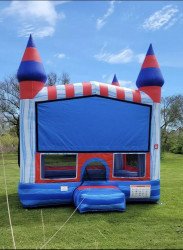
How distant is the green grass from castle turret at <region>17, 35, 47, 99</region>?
2.38m

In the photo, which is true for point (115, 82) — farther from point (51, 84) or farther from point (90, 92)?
point (51, 84)

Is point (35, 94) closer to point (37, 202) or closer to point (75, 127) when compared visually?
point (75, 127)

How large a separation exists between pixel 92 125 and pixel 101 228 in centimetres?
247

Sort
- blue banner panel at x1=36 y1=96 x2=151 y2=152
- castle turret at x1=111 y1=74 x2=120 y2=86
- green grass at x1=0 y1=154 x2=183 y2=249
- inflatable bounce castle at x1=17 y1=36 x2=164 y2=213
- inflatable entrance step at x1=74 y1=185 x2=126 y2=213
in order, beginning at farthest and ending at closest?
castle turret at x1=111 y1=74 x2=120 y2=86 → blue banner panel at x1=36 y1=96 x2=151 y2=152 → inflatable bounce castle at x1=17 y1=36 x2=164 y2=213 → inflatable entrance step at x1=74 y1=185 x2=126 y2=213 → green grass at x1=0 y1=154 x2=183 y2=249

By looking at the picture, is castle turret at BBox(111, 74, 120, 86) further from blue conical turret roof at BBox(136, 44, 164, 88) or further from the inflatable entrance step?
the inflatable entrance step

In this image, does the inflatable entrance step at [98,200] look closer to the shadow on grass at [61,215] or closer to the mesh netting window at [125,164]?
the shadow on grass at [61,215]

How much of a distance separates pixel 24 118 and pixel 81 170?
63.2 inches

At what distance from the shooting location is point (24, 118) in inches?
294

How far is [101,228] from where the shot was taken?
19.5 ft

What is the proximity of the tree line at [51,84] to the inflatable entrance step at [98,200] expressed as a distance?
821 inches

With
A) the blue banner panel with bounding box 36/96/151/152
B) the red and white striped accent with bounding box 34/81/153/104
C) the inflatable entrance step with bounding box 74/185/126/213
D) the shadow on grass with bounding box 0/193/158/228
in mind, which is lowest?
the shadow on grass with bounding box 0/193/158/228

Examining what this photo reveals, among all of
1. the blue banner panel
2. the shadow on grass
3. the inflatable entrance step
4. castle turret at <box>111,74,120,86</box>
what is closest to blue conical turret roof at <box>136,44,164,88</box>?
the blue banner panel

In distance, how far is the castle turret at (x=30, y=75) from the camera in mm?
7492

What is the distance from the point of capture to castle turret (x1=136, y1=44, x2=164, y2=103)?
8109mm
